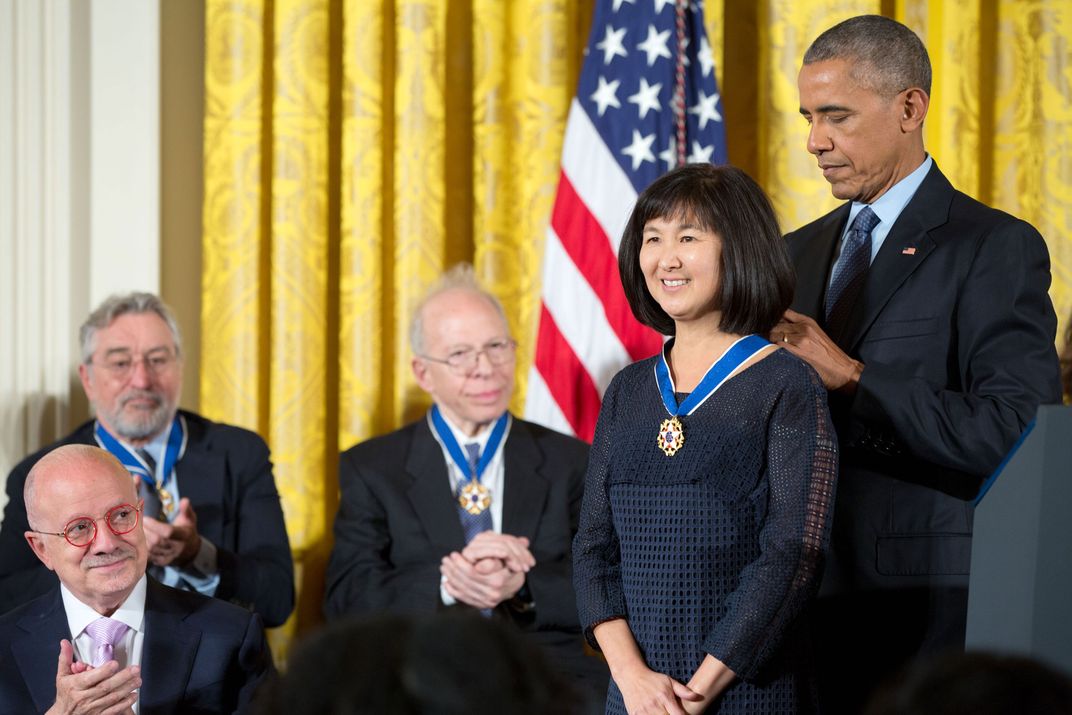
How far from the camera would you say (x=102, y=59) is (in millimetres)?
4504

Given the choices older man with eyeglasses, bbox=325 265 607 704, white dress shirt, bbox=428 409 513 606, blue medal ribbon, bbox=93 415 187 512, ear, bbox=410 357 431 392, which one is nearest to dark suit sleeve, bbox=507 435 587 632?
older man with eyeglasses, bbox=325 265 607 704

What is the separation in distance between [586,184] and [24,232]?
6.22ft

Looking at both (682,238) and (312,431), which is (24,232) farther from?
(682,238)

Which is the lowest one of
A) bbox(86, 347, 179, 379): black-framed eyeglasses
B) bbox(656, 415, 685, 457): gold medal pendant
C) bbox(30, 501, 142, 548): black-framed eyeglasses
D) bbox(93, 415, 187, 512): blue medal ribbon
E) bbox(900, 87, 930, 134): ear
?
bbox(93, 415, 187, 512): blue medal ribbon

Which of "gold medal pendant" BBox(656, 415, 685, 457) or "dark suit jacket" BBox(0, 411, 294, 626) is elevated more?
"gold medal pendant" BBox(656, 415, 685, 457)

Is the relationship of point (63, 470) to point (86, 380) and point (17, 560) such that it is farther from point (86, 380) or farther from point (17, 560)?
point (86, 380)

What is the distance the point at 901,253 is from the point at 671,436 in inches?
26.1

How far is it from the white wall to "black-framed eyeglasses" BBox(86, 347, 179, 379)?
0.39 m

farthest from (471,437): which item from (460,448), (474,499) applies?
(474,499)

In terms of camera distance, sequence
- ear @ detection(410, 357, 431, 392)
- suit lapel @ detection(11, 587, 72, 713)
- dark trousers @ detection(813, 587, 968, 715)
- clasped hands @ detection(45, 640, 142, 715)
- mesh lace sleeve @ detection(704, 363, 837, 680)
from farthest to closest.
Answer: ear @ detection(410, 357, 431, 392), suit lapel @ detection(11, 587, 72, 713), dark trousers @ detection(813, 587, 968, 715), clasped hands @ detection(45, 640, 142, 715), mesh lace sleeve @ detection(704, 363, 837, 680)

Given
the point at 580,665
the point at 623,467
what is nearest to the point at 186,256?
the point at 580,665

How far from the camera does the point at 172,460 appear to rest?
156 inches

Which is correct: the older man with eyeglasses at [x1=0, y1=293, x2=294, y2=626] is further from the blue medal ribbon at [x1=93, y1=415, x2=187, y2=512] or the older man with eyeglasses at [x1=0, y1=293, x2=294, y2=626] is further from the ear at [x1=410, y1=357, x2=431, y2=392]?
the ear at [x1=410, y1=357, x2=431, y2=392]

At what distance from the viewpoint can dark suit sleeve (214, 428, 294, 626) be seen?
388 centimetres
